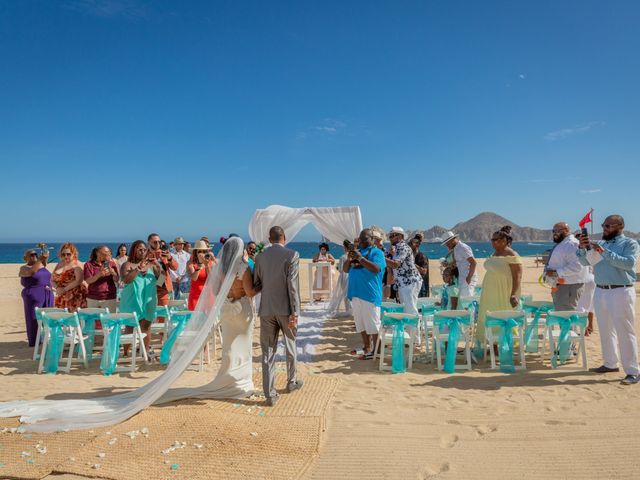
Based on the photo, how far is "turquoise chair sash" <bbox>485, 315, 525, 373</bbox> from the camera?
19.2 feet

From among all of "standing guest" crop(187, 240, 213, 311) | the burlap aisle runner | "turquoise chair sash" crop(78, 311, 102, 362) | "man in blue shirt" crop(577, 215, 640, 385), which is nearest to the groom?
the burlap aisle runner

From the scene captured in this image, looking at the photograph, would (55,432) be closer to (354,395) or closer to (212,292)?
(212,292)

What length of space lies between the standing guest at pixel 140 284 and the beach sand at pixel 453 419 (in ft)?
2.77

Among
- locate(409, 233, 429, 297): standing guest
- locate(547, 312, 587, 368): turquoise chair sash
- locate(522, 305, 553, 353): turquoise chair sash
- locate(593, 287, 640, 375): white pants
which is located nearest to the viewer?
locate(593, 287, 640, 375): white pants

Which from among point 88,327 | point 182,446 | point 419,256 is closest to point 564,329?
point 419,256

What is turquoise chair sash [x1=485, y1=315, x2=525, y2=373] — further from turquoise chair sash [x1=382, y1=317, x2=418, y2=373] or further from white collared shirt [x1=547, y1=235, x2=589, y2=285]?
white collared shirt [x1=547, y1=235, x2=589, y2=285]

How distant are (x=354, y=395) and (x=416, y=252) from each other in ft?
13.9

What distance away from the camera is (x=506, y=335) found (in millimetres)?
5918

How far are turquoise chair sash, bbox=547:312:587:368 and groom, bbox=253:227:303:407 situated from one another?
3527 millimetres

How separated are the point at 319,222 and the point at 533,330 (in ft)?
20.4

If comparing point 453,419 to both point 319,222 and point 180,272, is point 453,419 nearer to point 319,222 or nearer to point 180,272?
point 180,272

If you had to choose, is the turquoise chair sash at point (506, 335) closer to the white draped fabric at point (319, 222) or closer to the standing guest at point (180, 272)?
the white draped fabric at point (319, 222)

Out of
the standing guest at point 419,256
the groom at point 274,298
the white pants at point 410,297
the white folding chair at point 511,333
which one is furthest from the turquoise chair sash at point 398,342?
the standing guest at point 419,256

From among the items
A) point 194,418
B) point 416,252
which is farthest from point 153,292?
point 416,252
